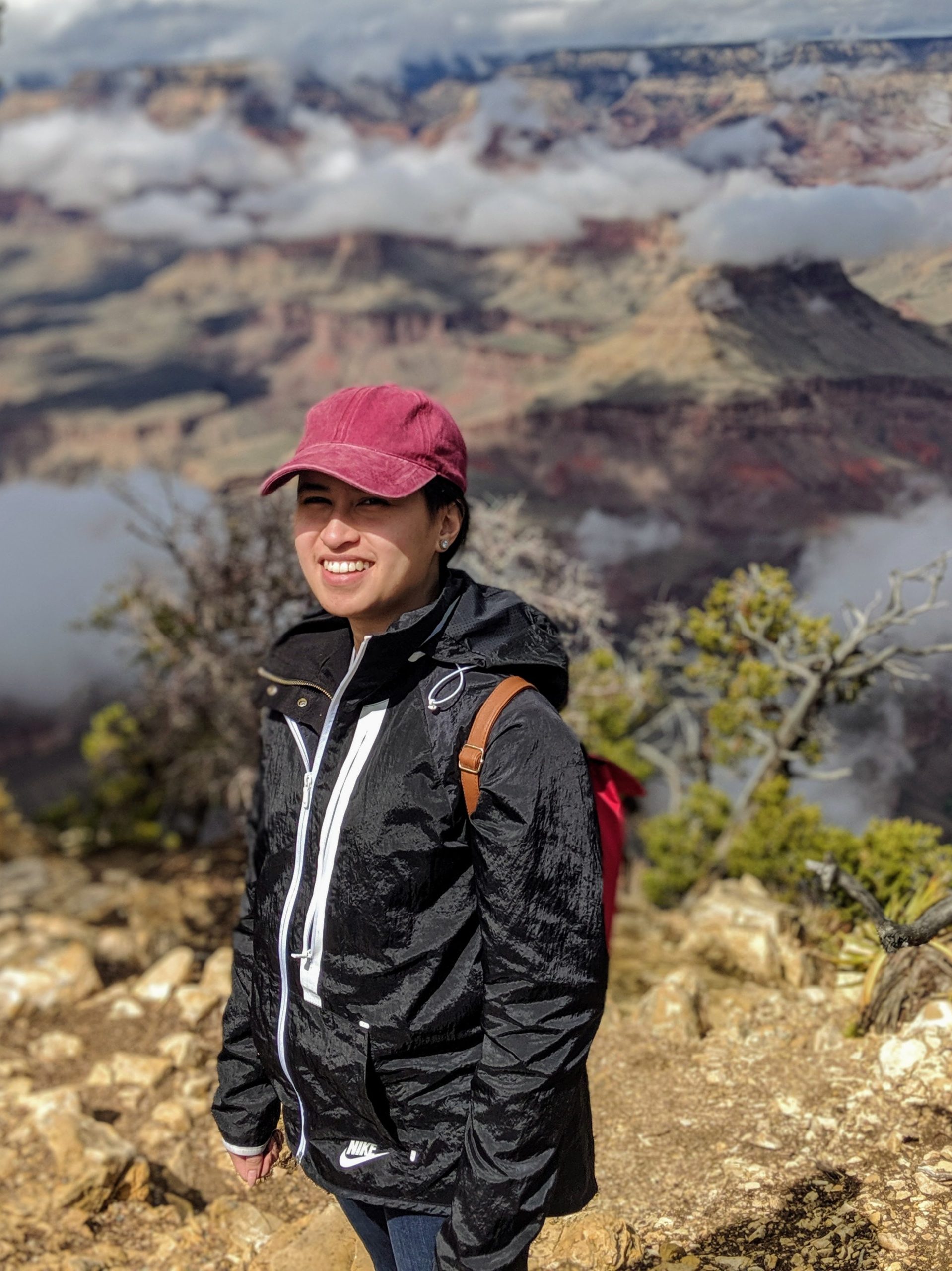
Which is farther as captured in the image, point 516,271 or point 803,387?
point 516,271

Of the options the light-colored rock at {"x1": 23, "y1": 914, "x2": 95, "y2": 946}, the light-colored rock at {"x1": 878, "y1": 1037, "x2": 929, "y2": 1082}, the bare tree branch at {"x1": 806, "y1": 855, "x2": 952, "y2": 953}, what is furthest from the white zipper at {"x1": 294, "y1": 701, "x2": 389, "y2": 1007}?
the light-colored rock at {"x1": 23, "y1": 914, "x2": 95, "y2": 946}

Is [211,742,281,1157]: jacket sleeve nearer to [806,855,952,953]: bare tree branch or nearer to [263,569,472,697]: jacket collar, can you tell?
[263,569,472,697]: jacket collar

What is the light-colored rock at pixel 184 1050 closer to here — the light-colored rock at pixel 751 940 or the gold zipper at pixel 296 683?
the light-colored rock at pixel 751 940

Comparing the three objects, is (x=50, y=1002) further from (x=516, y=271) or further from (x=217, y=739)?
(x=516, y=271)

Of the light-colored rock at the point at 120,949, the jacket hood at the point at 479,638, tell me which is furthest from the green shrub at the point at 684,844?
the jacket hood at the point at 479,638

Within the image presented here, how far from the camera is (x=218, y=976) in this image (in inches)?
219

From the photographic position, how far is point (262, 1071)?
1997 mm

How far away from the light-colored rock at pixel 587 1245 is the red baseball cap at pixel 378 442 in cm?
206

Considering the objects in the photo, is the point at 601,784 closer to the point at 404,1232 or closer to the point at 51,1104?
the point at 404,1232

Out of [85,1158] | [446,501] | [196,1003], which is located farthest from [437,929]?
[196,1003]

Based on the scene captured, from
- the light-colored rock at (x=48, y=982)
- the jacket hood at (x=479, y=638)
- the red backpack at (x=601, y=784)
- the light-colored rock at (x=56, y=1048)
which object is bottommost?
the light-colored rock at (x=48, y=982)

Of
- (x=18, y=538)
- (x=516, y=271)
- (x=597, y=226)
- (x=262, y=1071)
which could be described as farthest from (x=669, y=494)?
(x=18, y=538)

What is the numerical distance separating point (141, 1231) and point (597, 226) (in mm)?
66322

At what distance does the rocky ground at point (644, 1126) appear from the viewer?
272 cm
